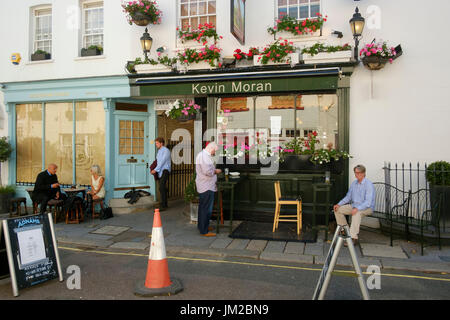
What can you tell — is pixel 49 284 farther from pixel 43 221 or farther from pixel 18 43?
pixel 18 43

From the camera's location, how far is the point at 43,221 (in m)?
5.08

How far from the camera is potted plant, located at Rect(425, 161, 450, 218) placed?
6866 mm

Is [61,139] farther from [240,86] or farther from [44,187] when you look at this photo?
[240,86]

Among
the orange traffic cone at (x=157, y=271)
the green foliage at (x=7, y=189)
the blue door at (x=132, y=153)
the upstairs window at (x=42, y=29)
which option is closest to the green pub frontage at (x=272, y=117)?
the blue door at (x=132, y=153)

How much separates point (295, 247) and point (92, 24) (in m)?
8.76

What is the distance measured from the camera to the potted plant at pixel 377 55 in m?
7.64

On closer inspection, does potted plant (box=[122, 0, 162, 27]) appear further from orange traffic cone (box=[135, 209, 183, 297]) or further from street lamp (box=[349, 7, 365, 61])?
orange traffic cone (box=[135, 209, 183, 297])

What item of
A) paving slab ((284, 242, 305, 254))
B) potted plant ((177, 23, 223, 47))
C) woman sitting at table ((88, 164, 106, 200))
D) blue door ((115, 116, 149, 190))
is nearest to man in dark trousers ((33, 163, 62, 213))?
woman sitting at table ((88, 164, 106, 200))

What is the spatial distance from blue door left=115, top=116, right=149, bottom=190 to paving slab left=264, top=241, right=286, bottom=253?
16.8 feet

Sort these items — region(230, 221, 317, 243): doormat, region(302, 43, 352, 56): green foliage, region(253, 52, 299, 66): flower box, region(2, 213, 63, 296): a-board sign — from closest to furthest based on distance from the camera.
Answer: region(2, 213, 63, 296): a-board sign, region(230, 221, 317, 243): doormat, region(302, 43, 352, 56): green foliage, region(253, 52, 299, 66): flower box

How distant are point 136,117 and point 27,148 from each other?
382 cm

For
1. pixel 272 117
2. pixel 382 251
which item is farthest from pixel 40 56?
pixel 382 251

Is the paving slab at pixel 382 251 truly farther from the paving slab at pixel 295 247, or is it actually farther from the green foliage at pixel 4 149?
the green foliage at pixel 4 149
